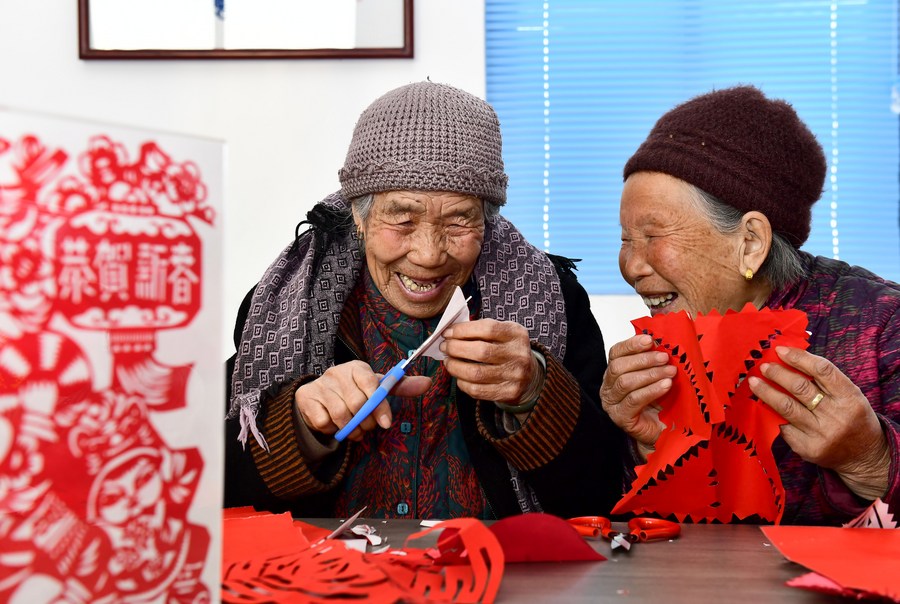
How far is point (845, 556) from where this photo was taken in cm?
91

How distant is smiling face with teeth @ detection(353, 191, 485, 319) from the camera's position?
5.13 feet

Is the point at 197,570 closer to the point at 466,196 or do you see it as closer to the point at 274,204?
the point at 466,196

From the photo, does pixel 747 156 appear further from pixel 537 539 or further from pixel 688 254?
pixel 537 539

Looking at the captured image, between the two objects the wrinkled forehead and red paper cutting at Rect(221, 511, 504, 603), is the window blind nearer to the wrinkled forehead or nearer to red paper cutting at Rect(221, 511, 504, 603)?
the wrinkled forehead

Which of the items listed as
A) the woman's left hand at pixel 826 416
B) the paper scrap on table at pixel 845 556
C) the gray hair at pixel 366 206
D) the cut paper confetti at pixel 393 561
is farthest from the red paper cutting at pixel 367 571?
the gray hair at pixel 366 206

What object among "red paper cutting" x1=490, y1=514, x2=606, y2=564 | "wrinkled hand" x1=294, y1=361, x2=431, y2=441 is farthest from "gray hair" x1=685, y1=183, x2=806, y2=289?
"red paper cutting" x1=490, y1=514, x2=606, y2=564

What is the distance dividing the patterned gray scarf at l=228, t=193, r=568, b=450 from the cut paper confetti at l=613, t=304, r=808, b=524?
0.47 meters

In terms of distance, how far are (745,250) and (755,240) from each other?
0.09 ft

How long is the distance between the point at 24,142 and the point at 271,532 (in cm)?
58

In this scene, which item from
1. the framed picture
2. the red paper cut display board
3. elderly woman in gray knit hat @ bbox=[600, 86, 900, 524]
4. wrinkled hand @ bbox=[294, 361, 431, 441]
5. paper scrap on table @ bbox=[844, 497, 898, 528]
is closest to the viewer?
the red paper cut display board

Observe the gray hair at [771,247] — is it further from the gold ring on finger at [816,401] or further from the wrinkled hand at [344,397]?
the wrinkled hand at [344,397]

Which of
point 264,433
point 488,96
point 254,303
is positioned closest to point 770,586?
point 264,433

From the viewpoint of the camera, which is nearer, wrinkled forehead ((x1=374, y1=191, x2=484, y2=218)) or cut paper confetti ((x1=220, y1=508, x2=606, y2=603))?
cut paper confetti ((x1=220, y1=508, x2=606, y2=603))

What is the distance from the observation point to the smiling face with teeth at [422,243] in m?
1.56
